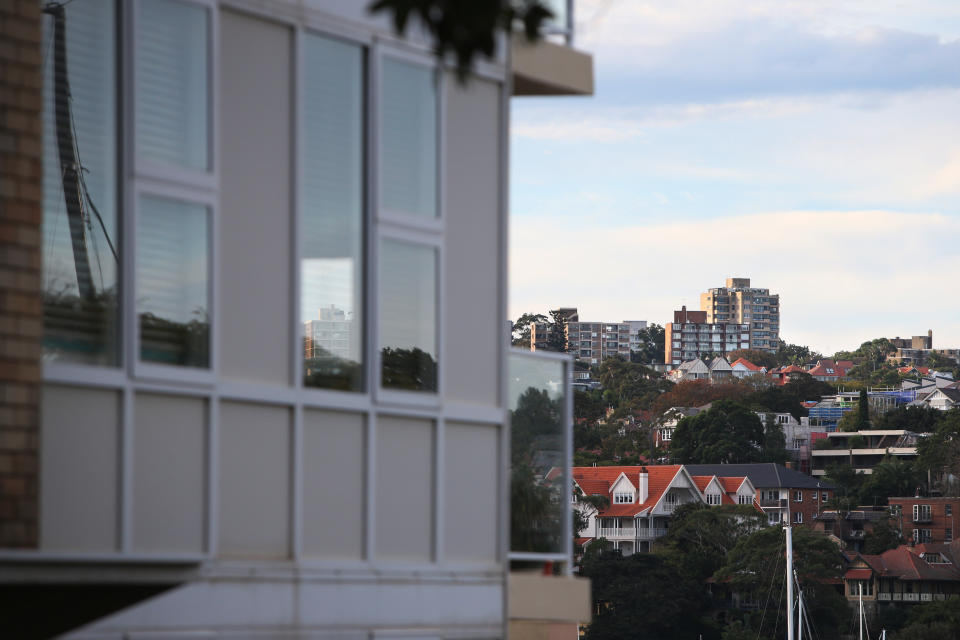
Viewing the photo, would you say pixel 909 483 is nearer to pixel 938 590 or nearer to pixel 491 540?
pixel 938 590

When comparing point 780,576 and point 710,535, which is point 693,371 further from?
point 780,576

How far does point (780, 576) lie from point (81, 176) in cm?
8010

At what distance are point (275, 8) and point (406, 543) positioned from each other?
2.78 metres

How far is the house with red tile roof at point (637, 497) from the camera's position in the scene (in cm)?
10144

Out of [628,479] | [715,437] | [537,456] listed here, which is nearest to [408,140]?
[537,456]

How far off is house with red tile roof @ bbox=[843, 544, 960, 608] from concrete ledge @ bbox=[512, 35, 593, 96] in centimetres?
8699

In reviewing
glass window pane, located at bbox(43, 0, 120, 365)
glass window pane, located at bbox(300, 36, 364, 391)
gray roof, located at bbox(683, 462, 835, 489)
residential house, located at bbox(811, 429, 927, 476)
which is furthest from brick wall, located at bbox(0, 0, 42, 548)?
residential house, located at bbox(811, 429, 927, 476)

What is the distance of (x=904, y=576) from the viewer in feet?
319

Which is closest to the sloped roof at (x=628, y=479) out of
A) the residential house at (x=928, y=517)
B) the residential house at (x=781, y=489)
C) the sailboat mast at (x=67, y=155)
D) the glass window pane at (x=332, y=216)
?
the residential house at (x=781, y=489)

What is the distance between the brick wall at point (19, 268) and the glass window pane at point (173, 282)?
622 millimetres

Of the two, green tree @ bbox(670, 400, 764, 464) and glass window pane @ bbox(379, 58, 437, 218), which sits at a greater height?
glass window pane @ bbox(379, 58, 437, 218)

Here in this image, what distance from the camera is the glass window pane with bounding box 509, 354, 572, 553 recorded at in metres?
8.98

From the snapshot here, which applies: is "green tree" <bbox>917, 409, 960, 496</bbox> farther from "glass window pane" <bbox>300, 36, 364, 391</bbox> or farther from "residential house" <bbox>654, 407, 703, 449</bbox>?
"glass window pane" <bbox>300, 36, 364, 391</bbox>

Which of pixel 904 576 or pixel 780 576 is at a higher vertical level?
pixel 780 576
